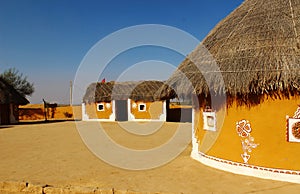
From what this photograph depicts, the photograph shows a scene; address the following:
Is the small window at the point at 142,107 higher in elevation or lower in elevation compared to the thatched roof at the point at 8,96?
lower

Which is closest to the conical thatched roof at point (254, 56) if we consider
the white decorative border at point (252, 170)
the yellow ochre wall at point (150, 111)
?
the white decorative border at point (252, 170)

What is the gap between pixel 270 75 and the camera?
603 centimetres

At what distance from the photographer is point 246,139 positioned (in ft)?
21.9

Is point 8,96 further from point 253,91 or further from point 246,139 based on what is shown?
point 253,91

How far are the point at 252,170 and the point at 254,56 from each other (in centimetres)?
275

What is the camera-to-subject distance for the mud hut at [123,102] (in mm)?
22359

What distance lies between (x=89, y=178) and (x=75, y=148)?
4443 mm

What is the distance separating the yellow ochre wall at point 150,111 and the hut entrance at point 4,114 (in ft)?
34.1

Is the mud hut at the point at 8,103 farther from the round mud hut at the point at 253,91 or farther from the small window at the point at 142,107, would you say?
the round mud hut at the point at 253,91

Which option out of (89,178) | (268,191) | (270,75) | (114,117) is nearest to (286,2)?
(270,75)

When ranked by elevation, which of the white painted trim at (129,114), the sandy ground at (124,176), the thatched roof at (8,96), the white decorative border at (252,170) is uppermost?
the thatched roof at (8,96)

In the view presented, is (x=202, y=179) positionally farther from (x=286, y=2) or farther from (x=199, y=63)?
(x=286, y=2)

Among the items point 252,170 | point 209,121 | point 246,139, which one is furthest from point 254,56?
point 252,170

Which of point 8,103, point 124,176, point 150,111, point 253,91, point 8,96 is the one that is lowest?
point 124,176
